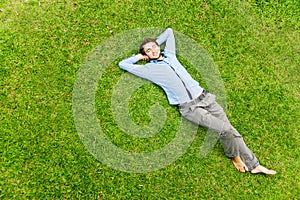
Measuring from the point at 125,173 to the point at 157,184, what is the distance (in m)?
0.44

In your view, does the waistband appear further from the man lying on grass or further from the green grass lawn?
the green grass lawn

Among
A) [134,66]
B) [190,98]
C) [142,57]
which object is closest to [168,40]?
[142,57]

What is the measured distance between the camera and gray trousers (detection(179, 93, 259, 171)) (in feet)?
15.8

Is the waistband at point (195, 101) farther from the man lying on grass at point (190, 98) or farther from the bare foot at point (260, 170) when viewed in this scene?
the bare foot at point (260, 170)

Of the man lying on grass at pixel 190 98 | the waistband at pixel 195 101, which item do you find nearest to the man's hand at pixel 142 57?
the man lying on grass at pixel 190 98

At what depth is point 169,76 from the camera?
492 cm

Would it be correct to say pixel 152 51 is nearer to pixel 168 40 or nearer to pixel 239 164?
pixel 168 40

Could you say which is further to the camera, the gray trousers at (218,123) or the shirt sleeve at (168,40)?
the shirt sleeve at (168,40)

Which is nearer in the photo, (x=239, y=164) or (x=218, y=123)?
(x=218, y=123)

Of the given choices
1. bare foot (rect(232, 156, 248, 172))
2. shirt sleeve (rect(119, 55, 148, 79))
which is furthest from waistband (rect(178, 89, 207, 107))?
bare foot (rect(232, 156, 248, 172))

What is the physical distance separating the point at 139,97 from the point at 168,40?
0.88 m

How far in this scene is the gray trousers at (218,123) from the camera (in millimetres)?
4828

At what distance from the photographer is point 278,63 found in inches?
210

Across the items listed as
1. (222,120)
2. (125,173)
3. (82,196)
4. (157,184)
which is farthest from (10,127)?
(222,120)
